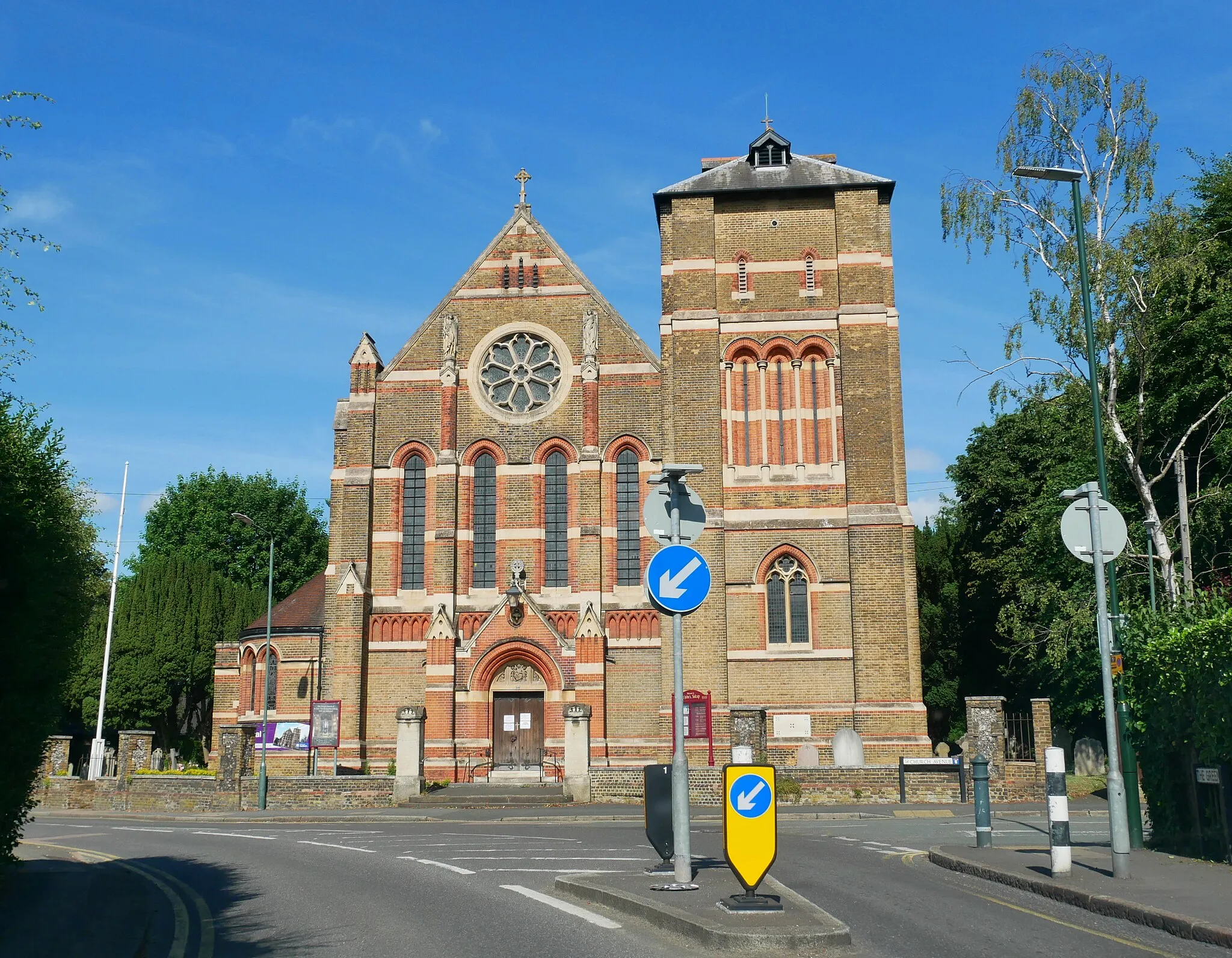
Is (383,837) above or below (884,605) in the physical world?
below

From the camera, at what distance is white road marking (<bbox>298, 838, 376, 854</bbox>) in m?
18.3

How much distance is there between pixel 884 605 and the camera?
3303 centimetres

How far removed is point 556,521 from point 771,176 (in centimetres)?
1262

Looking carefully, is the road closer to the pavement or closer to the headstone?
the pavement

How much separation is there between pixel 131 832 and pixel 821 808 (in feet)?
49.7

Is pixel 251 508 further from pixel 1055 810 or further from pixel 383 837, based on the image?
pixel 1055 810

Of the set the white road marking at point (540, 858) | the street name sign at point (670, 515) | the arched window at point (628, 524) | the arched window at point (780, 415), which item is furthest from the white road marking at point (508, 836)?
the arched window at point (780, 415)

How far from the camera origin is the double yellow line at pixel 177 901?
33.3ft

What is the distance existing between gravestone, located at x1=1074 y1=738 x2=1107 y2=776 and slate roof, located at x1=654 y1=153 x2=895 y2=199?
65.0 ft

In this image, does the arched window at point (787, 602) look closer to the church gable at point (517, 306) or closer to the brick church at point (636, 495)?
the brick church at point (636, 495)

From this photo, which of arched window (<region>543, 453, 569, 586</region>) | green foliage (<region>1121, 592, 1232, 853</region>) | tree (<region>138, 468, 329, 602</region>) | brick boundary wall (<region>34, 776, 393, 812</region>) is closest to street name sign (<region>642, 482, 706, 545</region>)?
green foliage (<region>1121, 592, 1232, 853</region>)

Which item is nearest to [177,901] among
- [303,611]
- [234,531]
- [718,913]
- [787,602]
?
[718,913]

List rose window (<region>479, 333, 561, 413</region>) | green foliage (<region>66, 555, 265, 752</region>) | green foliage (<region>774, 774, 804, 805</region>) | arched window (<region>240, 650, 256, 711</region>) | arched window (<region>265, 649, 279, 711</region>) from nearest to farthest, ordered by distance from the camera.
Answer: green foliage (<region>774, 774, 804, 805</region>)
rose window (<region>479, 333, 561, 413</region>)
arched window (<region>265, 649, 279, 711</region>)
arched window (<region>240, 650, 256, 711</region>)
green foliage (<region>66, 555, 265, 752</region>)

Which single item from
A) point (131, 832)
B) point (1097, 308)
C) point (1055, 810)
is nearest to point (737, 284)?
point (1097, 308)
